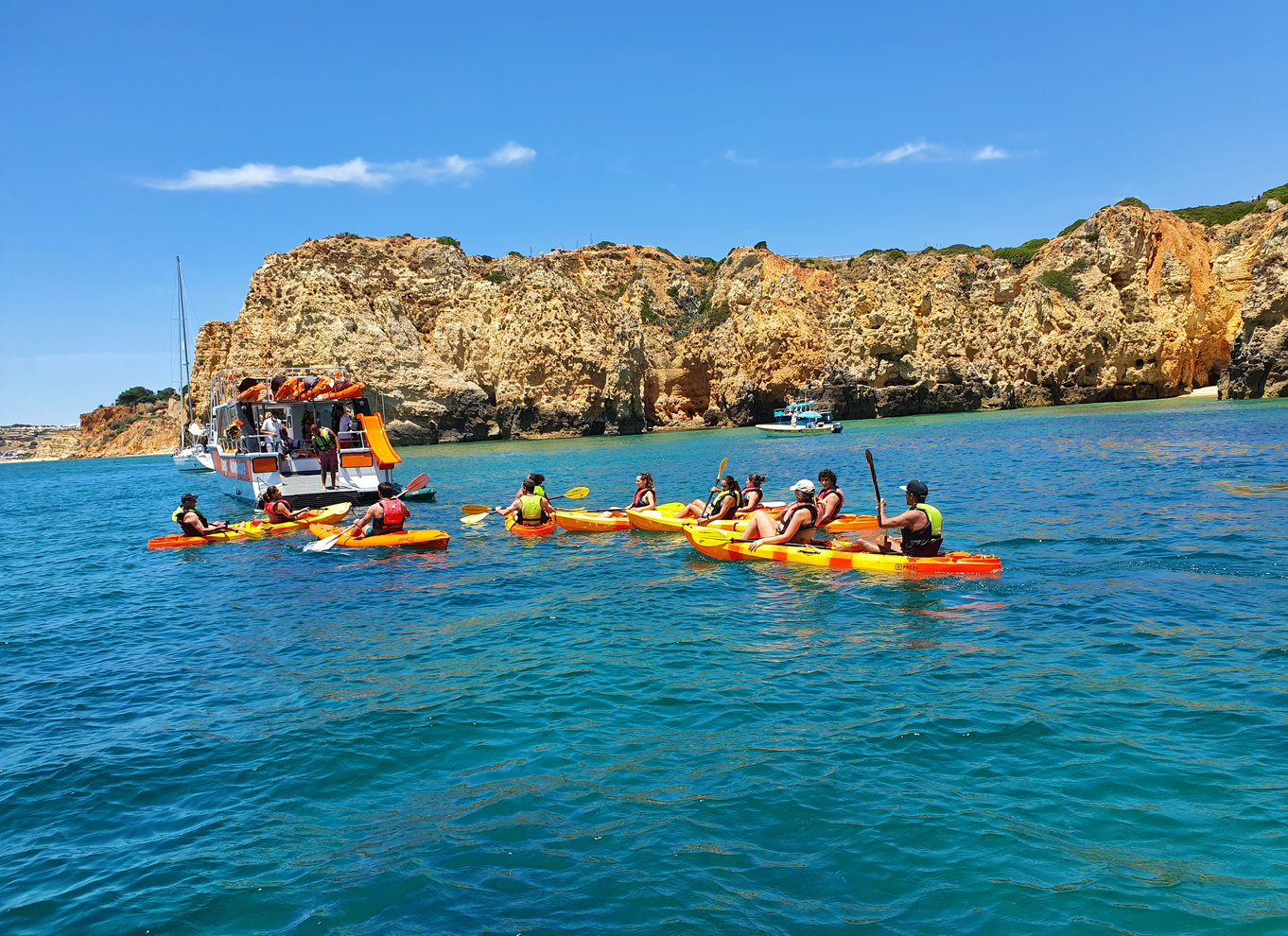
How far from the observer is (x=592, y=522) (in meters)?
18.3

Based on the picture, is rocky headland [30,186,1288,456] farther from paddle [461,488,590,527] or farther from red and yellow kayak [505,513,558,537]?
red and yellow kayak [505,513,558,537]

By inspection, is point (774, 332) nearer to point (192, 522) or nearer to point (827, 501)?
point (192, 522)

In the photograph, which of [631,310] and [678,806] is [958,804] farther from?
[631,310]

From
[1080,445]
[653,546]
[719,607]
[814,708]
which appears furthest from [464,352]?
[814,708]

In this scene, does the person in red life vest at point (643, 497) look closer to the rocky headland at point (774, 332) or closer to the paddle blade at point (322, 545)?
the paddle blade at point (322, 545)

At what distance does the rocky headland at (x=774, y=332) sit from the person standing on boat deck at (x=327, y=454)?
3307 cm

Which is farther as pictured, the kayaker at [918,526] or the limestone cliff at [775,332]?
the limestone cliff at [775,332]

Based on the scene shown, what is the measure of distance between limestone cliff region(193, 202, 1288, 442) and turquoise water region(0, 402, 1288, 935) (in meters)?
44.8

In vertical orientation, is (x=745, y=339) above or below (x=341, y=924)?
above

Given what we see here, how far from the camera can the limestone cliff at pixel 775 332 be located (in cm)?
5756

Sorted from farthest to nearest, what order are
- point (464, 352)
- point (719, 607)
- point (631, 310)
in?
point (631, 310) → point (464, 352) → point (719, 607)

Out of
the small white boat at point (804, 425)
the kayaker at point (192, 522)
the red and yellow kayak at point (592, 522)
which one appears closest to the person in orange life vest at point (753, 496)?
the red and yellow kayak at point (592, 522)

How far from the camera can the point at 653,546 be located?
16312mm

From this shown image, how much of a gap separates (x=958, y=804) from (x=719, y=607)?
593 centimetres
